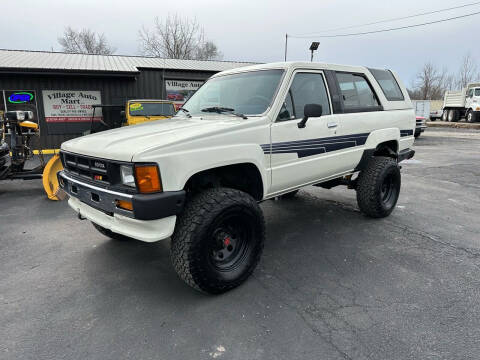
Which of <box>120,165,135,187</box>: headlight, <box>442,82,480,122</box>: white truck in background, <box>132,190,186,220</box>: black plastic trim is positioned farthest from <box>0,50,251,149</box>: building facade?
<box>442,82,480,122</box>: white truck in background

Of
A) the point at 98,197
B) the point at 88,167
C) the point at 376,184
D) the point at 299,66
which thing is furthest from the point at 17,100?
the point at 376,184

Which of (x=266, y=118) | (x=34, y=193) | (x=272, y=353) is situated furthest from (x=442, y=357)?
(x=34, y=193)

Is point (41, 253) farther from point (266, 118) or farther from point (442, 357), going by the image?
point (442, 357)

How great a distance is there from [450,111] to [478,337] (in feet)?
100

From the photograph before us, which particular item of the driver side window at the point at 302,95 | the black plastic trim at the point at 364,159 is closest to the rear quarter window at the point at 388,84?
the black plastic trim at the point at 364,159

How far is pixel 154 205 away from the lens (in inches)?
90.7

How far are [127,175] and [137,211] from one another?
1.00 feet

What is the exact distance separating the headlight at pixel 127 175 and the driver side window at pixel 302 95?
60.2 inches

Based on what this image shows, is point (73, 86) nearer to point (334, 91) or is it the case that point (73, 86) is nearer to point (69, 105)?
point (69, 105)

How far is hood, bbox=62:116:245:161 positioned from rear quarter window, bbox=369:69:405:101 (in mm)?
2752

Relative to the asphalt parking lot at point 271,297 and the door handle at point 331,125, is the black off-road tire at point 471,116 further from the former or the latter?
the door handle at point 331,125

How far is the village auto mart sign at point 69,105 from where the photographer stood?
1300 cm

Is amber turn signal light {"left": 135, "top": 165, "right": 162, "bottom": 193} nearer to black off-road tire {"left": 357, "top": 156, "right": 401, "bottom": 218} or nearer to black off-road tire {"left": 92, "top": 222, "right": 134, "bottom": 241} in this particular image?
black off-road tire {"left": 92, "top": 222, "right": 134, "bottom": 241}

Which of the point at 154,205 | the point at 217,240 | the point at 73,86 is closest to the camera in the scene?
the point at 154,205
